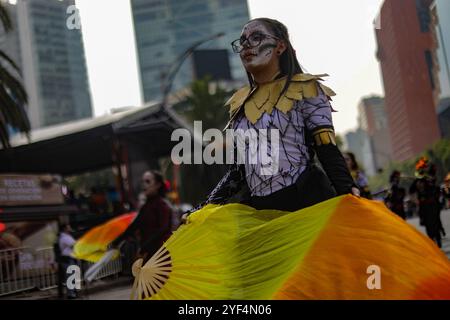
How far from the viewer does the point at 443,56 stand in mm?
3631

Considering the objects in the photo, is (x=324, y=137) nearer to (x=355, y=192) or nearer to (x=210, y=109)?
(x=355, y=192)

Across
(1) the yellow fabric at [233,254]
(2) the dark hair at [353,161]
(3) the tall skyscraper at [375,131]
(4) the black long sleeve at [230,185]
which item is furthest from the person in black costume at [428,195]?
(1) the yellow fabric at [233,254]

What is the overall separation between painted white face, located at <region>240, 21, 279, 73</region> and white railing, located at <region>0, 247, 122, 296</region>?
3.78 metres

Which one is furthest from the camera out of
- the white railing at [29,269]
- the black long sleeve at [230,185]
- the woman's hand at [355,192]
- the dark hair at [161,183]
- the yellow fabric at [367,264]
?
the white railing at [29,269]

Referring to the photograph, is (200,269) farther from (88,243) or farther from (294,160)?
(88,243)

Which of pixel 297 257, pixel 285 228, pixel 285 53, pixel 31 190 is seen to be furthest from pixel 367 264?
pixel 31 190

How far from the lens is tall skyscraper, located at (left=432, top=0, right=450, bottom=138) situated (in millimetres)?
3430

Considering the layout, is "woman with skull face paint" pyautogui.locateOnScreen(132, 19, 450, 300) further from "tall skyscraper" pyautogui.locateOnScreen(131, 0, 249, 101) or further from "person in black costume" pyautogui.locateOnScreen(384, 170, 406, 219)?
"person in black costume" pyautogui.locateOnScreen(384, 170, 406, 219)

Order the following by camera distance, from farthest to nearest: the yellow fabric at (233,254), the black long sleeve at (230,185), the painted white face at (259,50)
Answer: the black long sleeve at (230,185), the painted white face at (259,50), the yellow fabric at (233,254)

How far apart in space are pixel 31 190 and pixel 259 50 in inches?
238

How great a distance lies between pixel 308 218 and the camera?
2.61 m

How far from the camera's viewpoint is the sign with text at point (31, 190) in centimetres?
748

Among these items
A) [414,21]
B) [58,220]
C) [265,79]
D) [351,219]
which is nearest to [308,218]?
[351,219]

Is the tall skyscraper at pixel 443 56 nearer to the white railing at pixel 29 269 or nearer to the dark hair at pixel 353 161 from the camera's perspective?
the dark hair at pixel 353 161
